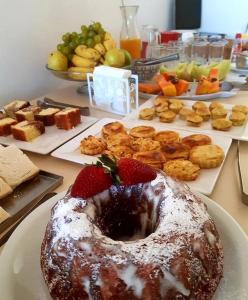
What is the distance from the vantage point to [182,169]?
0.77 meters

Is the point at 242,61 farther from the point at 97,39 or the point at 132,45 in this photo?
the point at 97,39

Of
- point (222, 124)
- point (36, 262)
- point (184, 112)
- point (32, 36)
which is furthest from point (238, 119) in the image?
point (32, 36)

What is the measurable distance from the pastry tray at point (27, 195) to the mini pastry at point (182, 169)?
0.89 feet

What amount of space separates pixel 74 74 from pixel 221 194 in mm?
881

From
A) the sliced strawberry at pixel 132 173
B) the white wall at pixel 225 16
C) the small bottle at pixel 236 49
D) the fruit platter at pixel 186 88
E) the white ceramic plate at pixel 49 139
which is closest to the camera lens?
the sliced strawberry at pixel 132 173

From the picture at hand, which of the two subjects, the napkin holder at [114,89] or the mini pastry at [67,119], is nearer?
the mini pastry at [67,119]

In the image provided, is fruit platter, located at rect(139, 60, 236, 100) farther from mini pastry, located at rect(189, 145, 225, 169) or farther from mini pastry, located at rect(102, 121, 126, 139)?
mini pastry, located at rect(189, 145, 225, 169)

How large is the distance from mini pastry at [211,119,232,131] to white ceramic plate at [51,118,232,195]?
6 cm

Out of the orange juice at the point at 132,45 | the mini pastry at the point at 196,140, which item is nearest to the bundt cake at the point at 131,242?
the mini pastry at the point at 196,140

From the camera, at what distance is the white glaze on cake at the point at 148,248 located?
0.41 metres

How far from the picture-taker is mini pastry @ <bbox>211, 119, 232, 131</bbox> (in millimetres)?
1028

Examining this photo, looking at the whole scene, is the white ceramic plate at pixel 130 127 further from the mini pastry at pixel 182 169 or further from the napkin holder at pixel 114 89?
the napkin holder at pixel 114 89

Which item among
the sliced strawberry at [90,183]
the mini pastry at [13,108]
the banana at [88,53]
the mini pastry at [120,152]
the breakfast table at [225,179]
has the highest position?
the banana at [88,53]

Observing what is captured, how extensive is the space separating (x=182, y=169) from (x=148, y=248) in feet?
1.21
